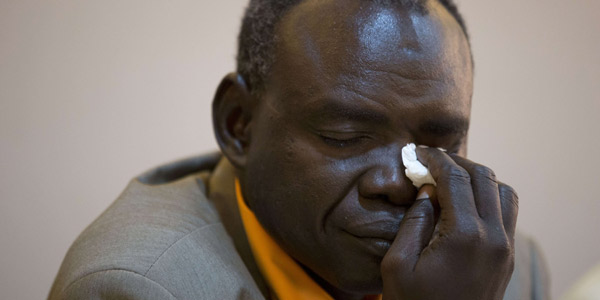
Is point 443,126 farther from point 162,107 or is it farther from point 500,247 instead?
point 162,107

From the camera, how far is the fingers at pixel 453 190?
3.25 ft

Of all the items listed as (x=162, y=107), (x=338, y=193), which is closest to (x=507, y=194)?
(x=338, y=193)

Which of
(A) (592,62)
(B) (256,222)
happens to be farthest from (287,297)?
(A) (592,62)

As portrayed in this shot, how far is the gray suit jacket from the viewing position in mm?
1049

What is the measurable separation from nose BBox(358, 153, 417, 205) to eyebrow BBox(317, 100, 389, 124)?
67 mm

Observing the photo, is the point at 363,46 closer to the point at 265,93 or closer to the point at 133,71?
the point at 265,93

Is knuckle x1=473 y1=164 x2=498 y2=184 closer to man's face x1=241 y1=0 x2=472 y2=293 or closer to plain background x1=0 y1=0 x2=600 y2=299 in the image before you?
man's face x1=241 y1=0 x2=472 y2=293

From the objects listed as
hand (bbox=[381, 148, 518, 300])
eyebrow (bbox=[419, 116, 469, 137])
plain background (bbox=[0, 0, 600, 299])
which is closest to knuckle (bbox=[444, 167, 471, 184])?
hand (bbox=[381, 148, 518, 300])

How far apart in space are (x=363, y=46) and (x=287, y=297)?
467 mm

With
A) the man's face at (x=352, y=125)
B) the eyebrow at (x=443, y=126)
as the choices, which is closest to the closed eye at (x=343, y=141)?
the man's face at (x=352, y=125)

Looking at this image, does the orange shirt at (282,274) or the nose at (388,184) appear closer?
the nose at (388,184)

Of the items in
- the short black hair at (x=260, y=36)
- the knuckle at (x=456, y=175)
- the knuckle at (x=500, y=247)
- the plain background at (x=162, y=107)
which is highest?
the short black hair at (x=260, y=36)

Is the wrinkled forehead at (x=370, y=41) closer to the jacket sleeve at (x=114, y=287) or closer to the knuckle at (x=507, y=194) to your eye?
the knuckle at (x=507, y=194)

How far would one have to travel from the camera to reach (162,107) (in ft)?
6.63
